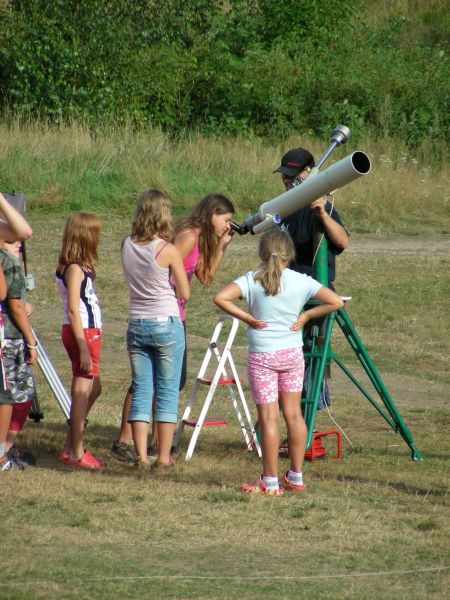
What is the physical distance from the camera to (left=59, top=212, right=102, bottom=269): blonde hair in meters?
6.52

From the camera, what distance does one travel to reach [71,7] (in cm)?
2186

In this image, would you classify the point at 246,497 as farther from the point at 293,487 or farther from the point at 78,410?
the point at 78,410

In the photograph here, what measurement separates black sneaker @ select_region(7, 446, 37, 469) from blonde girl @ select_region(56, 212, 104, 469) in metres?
0.24

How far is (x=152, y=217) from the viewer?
253 inches

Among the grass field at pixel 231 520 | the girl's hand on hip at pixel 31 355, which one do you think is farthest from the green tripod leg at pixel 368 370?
the girl's hand on hip at pixel 31 355

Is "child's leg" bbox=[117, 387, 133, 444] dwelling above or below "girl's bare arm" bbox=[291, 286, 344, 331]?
below

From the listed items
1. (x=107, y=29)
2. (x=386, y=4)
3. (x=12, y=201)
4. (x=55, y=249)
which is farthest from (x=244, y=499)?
(x=386, y=4)

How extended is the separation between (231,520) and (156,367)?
1313 mm

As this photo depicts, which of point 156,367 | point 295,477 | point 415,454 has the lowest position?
point 415,454

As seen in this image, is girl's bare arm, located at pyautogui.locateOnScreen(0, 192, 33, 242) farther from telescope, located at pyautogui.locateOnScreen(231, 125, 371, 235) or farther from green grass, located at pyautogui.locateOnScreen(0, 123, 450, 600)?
telescope, located at pyautogui.locateOnScreen(231, 125, 371, 235)

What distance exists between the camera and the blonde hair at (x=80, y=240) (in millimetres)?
6520

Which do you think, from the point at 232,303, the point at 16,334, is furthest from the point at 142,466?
the point at 232,303

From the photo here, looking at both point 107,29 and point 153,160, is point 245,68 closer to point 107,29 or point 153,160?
point 107,29

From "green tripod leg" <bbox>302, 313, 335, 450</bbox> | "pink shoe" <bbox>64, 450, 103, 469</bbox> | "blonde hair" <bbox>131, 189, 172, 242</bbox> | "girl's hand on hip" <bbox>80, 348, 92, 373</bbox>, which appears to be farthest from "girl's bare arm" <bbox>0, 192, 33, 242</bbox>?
"green tripod leg" <bbox>302, 313, 335, 450</bbox>
